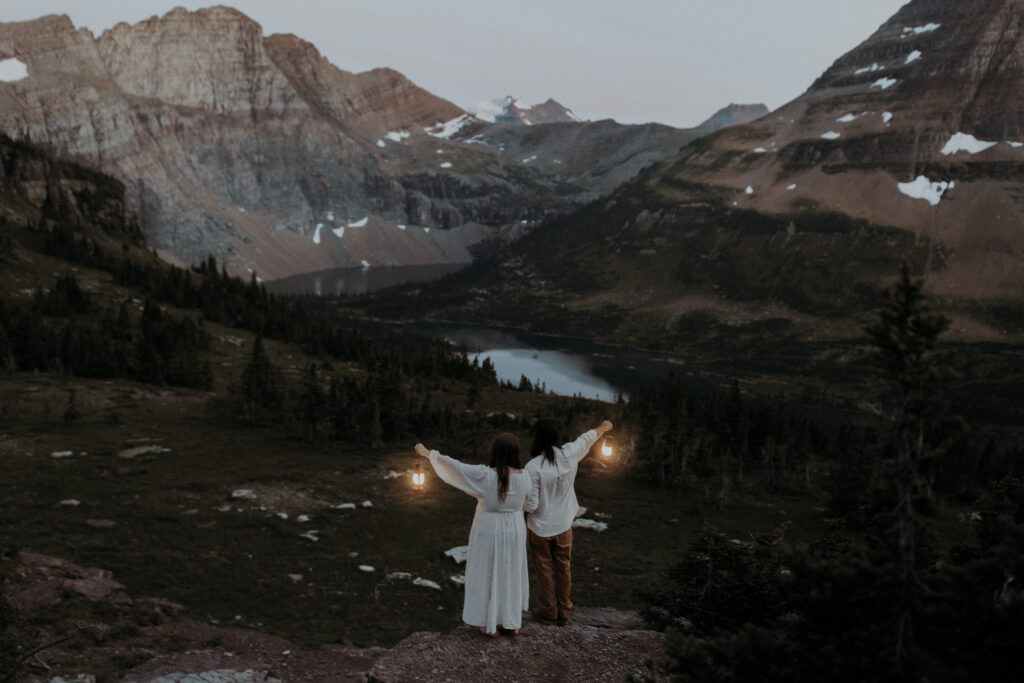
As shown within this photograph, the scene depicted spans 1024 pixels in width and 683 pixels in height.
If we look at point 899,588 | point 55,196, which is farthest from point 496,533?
point 55,196

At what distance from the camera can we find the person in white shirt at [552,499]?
13898 mm

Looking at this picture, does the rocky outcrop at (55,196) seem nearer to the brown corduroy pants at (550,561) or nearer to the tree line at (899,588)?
the brown corduroy pants at (550,561)

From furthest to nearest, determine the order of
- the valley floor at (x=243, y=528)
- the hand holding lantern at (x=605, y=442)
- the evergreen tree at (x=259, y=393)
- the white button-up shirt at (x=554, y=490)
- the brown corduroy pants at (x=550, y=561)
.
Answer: the evergreen tree at (x=259, y=393) → the valley floor at (x=243, y=528) → the hand holding lantern at (x=605, y=442) → the brown corduroy pants at (x=550, y=561) → the white button-up shirt at (x=554, y=490)

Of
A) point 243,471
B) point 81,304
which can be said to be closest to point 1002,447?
point 243,471

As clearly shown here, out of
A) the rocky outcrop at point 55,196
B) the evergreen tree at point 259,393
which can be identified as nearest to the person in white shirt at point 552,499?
the evergreen tree at point 259,393

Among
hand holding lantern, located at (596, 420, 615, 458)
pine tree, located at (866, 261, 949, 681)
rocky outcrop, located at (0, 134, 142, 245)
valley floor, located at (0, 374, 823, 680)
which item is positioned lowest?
valley floor, located at (0, 374, 823, 680)

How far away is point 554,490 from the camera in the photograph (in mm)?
14039

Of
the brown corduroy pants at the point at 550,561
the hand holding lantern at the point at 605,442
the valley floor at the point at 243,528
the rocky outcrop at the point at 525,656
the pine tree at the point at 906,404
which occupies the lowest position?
the valley floor at the point at 243,528

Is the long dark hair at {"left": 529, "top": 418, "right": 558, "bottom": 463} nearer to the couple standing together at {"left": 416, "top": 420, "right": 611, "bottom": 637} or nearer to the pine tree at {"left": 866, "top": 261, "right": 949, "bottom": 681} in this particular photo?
the couple standing together at {"left": 416, "top": 420, "right": 611, "bottom": 637}

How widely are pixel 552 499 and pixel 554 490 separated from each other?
22 centimetres

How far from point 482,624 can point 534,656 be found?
4.08 ft

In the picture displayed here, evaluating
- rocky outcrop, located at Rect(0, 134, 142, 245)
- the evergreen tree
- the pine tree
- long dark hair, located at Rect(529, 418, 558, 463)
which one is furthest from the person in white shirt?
rocky outcrop, located at Rect(0, 134, 142, 245)

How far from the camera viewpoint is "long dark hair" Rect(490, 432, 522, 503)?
43.2 feet

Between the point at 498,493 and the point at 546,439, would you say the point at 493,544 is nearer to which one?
the point at 498,493
